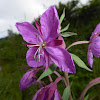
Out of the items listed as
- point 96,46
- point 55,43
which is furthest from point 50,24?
point 96,46

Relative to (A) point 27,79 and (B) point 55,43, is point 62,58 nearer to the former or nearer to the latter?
(B) point 55,43

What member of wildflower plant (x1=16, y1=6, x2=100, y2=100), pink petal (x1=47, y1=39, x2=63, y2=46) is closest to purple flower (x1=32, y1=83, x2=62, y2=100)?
wildflower plant (x1=16, y1=6, x2=100, y2=100)

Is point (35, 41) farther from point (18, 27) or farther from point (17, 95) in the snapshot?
point (17, 95)

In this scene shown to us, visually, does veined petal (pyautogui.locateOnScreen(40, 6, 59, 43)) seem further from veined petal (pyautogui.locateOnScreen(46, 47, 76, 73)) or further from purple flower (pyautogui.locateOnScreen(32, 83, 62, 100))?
purple flower (pyautogui.locateOnScreen(32, 83, 62, 100))

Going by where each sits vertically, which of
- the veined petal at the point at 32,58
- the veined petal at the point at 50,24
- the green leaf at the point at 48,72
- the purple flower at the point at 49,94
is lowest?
the purple flower at the point at 49,94

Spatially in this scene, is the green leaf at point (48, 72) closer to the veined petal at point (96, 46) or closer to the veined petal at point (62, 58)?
the veined petal at point (62, 58)

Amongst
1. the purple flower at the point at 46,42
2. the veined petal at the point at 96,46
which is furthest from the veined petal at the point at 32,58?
the veined petal at the point at 96,46
